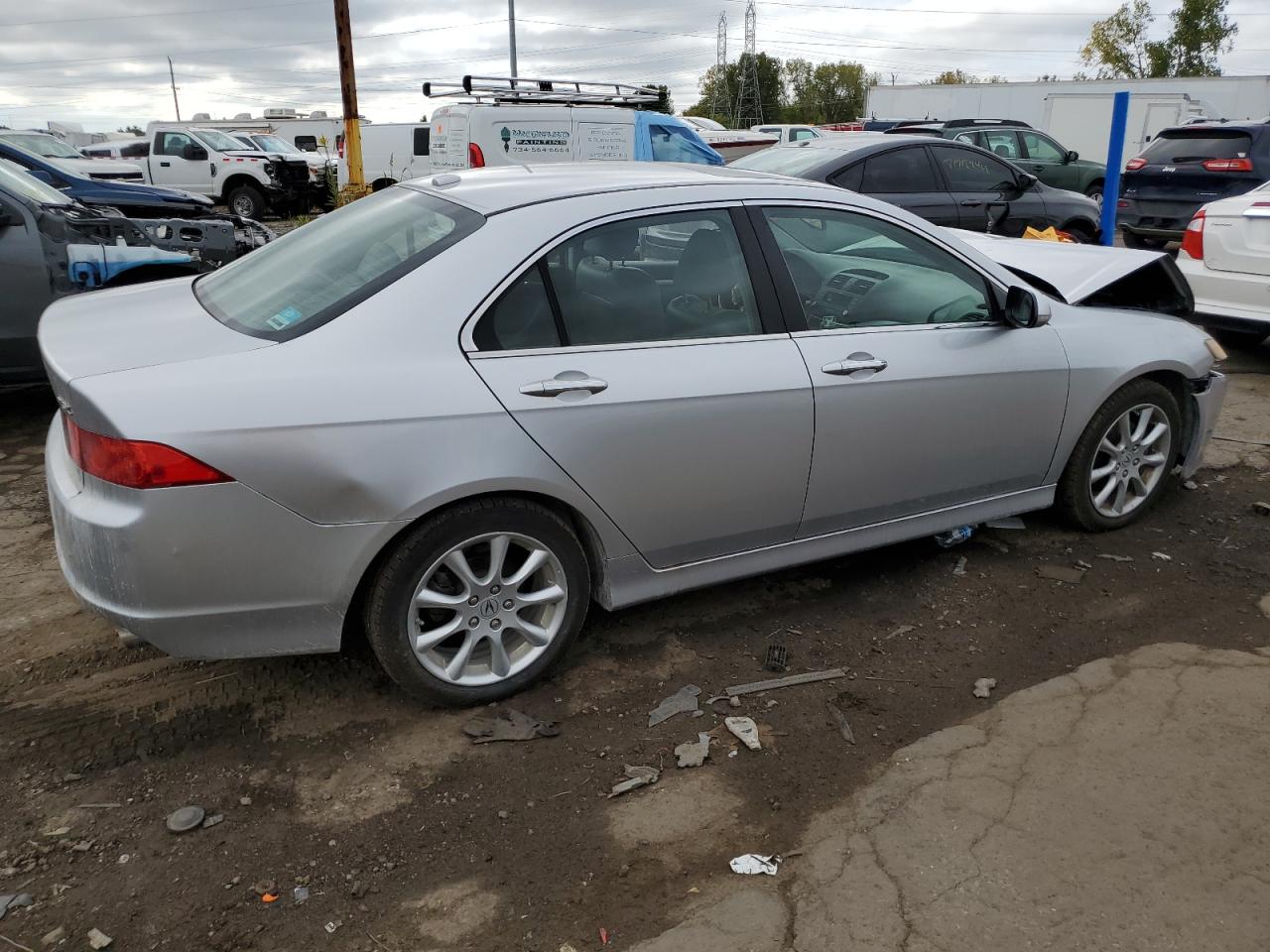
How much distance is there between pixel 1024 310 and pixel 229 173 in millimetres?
19732

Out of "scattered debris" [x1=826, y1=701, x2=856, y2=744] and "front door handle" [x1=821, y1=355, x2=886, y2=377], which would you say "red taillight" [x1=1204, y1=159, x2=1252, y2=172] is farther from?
"scattered debris" [x1=826, y1=701, x2=856, y2=744]

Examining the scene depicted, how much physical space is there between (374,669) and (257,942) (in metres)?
1.19

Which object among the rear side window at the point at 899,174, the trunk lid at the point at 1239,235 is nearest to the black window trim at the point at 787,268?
the trunk lid at the point at 1239,235

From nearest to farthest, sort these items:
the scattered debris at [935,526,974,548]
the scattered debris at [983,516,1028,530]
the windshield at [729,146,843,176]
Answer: the scattered debris at [935,526,974,548] < the scattered debris at [983,516,1028,530] < the windshield at [729,146,843,176]

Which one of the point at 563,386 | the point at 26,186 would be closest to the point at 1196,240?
the point at 563,386

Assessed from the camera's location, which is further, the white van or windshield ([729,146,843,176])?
the white van

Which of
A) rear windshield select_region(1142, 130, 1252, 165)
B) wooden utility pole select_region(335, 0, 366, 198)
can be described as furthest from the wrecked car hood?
wooden utility pole select_region(335, 0, 366, 198)

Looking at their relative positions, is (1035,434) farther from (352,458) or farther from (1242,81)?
(1242,81)

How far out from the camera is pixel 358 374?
8.96 ft

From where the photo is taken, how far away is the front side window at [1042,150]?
52.6 feet

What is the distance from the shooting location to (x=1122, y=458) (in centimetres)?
444

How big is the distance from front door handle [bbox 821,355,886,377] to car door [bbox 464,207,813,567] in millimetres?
118

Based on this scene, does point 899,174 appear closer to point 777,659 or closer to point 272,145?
point 777,659

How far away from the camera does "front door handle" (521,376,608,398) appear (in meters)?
2.93
